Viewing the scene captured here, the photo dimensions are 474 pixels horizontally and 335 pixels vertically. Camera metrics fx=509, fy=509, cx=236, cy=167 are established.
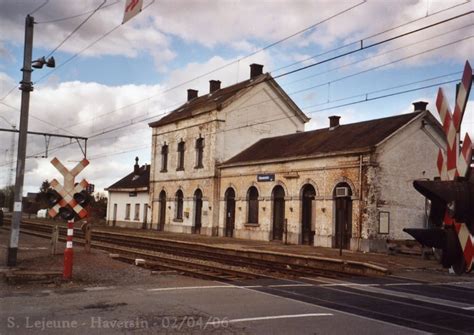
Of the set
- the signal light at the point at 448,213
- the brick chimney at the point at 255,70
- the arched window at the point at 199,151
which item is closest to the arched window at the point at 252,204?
the arched window at the point at 199,151

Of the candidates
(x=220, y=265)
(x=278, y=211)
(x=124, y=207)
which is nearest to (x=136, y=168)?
(x=124, y=207)

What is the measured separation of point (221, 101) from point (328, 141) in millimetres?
10606

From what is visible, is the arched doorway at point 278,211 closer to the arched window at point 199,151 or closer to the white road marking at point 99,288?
the arched window at point 199,151

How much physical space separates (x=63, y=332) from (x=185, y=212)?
3213 centimetres

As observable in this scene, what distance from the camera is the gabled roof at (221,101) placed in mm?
37219

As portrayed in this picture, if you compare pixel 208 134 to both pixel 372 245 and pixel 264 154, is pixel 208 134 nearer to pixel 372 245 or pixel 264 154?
pixel 264 154

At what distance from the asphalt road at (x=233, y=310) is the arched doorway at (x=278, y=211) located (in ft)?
56.4

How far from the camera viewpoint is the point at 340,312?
355 inches

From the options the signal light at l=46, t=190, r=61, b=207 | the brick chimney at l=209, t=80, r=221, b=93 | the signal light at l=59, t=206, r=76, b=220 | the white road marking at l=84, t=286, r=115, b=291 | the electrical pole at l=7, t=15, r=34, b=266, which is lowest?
the white road marking at l=84, t=286, r=115, b=291

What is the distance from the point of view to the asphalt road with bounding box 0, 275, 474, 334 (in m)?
7.36

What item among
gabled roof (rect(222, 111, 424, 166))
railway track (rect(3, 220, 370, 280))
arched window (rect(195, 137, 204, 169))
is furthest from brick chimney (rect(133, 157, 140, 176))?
railway track (rect(3, 220, 370, 280))

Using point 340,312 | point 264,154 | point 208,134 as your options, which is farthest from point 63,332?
point 208,134

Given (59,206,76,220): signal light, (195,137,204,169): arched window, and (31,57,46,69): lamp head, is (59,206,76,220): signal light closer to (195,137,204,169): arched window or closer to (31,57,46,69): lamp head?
(31,57,46,69): lamp head

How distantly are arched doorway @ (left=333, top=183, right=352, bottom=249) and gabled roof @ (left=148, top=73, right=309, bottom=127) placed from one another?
42.9 feet
